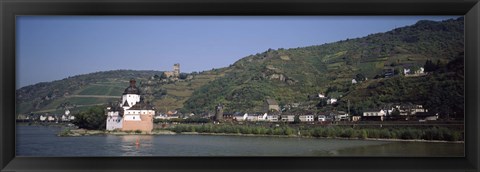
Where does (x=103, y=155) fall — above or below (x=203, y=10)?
below

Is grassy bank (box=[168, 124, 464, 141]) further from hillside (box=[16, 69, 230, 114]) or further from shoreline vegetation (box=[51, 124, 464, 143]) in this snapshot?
hillside (box=[16, 69, 230, 114])

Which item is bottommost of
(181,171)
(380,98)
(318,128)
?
(181,171)

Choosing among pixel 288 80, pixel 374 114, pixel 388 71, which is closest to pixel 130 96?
pixel 288 80

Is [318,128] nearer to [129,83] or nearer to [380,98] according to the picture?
[380,98]

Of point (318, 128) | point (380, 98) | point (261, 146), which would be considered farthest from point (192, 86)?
point (380, 98)

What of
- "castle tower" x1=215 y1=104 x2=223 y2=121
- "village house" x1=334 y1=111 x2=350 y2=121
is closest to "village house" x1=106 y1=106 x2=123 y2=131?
"castle tower" x1=215 y1=104 x2=223 y2=121

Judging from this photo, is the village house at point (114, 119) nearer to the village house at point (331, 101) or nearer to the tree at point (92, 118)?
the tree at point (92, 118)
